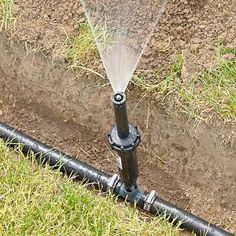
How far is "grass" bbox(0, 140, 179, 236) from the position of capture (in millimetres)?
3256

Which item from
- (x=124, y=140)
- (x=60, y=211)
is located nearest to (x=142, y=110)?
(x=124, y=140)

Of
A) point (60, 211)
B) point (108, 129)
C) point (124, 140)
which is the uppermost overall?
point (124, 140)

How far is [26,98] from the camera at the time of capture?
13.4 feet

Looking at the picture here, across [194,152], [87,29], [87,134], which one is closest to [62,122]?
[87,134]

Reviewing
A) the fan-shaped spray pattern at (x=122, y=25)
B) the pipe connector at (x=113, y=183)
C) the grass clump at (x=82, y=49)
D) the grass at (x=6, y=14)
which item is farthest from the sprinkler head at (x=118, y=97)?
the grass at (x=6, y=14)

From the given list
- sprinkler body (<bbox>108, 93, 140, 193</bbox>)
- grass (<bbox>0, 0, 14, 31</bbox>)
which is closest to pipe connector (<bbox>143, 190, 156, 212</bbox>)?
sprinkler body (<bbox>108, 93, 140, 193</bbox>)

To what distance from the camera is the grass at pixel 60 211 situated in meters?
3.26

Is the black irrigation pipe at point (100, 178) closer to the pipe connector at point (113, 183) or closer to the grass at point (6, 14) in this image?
the pipe connector at point (113, 183)

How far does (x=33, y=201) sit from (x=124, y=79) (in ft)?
2.28

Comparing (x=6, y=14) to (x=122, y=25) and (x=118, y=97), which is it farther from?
(x=118, y=97)

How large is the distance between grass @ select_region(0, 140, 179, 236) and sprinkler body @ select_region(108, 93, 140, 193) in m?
0.17

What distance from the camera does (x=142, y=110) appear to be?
145 inches

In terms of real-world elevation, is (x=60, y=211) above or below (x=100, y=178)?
below

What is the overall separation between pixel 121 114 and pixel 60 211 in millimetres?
597
